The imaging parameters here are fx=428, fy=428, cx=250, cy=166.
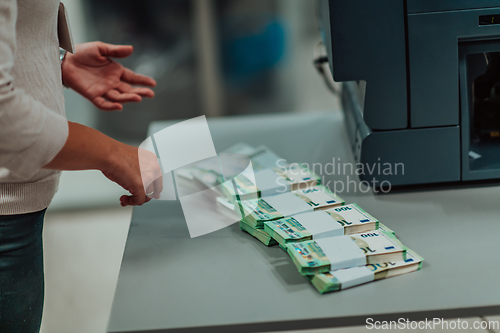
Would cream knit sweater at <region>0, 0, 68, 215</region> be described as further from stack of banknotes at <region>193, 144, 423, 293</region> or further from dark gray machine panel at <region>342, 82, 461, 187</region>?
dark gray machine panel at <region>342, 82, 461, 187</region>

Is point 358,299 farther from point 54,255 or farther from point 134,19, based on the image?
point 134,19

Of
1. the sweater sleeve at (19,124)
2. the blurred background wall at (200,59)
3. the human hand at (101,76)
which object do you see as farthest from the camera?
the blurred background wall at (200,59)

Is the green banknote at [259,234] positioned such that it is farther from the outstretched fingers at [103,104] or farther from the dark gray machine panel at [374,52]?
the outstretched fingers at [103,104]

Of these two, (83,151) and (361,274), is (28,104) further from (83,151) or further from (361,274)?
(361,274)

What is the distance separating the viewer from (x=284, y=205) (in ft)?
2.30

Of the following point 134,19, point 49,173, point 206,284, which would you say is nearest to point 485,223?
point 206,284

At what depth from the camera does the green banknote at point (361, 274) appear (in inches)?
20.8

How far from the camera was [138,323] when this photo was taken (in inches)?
19.4

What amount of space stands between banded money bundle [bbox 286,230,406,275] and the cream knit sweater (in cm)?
33

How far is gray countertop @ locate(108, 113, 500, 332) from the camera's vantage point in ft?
1.62

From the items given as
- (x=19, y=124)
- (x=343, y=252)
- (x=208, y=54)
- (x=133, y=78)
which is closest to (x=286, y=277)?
(x=343, y=252)

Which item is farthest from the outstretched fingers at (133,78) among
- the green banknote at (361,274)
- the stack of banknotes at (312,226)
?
the green banknote at (361,274)

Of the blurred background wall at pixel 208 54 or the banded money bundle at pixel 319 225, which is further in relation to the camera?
the blurred background wall at pixel 208 54

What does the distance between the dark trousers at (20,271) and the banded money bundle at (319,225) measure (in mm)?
351
